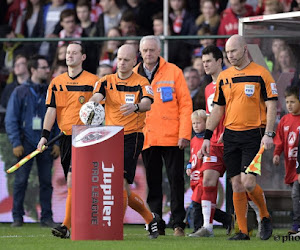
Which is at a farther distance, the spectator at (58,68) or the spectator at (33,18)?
the spectator at (33,18)

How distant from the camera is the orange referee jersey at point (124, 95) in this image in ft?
32.5

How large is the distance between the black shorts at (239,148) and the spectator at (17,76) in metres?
4.35

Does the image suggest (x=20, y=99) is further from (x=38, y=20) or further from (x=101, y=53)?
(x=38, y=20)

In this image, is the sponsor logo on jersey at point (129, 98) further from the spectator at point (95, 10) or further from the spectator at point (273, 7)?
the spectator at point (95, 10)

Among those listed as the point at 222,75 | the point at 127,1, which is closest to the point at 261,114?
the point at 222,75

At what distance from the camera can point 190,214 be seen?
1276 centimetres

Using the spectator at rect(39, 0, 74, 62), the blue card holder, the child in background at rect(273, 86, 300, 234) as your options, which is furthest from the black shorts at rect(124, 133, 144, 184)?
the spectator at rect(39, 0, 74, 62)

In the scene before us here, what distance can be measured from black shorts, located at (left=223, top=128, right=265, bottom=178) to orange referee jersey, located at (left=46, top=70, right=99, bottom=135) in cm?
167

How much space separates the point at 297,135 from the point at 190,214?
6.67 ft

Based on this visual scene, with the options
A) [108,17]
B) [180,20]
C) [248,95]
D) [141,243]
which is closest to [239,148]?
[248,95]

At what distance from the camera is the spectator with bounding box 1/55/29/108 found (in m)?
13.4

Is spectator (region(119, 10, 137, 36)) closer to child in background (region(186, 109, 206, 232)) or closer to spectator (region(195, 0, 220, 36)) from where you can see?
spectator (region(195, 0, 220, 36))

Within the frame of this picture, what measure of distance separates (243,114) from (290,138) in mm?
2097

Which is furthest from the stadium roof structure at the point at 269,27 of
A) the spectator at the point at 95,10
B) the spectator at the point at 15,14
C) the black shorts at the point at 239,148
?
the spectator at the point at 15,14
